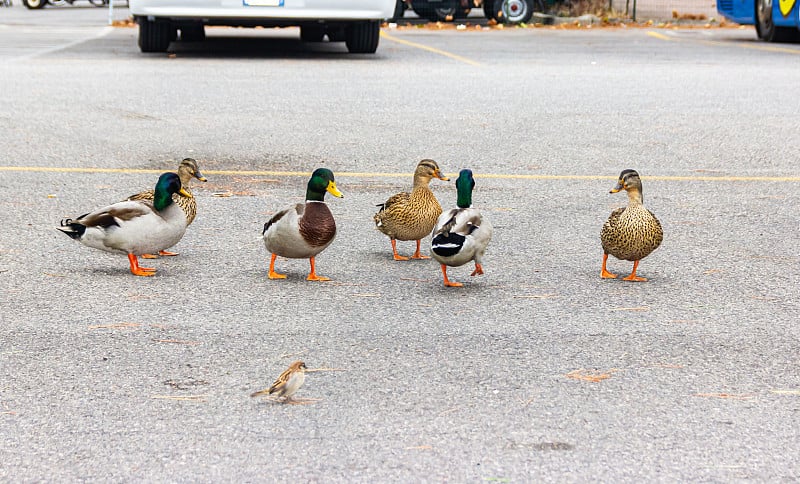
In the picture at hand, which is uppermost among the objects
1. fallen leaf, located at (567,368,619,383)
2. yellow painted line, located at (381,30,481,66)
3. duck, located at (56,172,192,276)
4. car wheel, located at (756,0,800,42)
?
car wheel, located at (756,0,800,42)

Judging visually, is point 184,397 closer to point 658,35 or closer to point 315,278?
point 315,278

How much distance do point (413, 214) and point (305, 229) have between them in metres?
0.74

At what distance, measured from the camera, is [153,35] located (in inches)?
675

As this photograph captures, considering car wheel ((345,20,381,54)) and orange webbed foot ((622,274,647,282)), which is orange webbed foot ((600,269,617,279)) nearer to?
orange webbed foot ((622,274,647,282))

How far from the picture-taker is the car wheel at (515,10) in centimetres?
2827

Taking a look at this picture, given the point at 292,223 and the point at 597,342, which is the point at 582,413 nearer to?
the point at 597,342

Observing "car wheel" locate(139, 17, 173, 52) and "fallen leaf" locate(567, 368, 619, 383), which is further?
"car wheel" locate(139, 17, 173, 52)

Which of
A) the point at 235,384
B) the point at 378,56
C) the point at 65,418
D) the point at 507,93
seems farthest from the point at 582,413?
the point at 378,56

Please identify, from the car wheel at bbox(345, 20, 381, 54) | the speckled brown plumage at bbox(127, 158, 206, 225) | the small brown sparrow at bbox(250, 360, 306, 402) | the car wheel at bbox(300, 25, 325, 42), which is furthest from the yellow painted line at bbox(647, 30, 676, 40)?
the small brown sparrow at bbox(250, 360, 306, 402)

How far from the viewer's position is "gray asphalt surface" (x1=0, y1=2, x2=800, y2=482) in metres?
3.64

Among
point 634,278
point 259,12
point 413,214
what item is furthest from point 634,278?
point 259,12

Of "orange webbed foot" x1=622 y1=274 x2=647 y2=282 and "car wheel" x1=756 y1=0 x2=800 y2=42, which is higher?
"car wheel" x1=756 y1=0 x2=800 y2=42

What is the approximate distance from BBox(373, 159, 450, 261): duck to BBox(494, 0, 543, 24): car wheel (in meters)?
22.6

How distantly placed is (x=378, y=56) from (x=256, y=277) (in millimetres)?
12317
